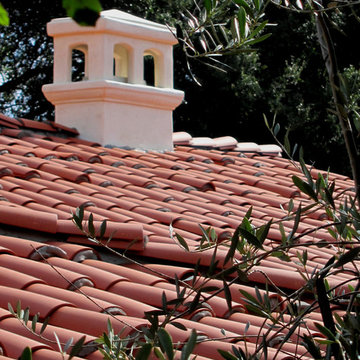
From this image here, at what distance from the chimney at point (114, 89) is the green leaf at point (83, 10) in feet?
18.5

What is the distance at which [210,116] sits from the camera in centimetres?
1673

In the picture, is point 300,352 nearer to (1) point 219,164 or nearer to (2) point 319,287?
(2) point 319,287

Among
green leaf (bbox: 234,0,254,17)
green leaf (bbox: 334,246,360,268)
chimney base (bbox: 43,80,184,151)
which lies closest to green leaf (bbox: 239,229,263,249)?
green leaf (bbox: 334,246,360,268)

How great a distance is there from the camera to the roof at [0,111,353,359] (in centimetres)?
280

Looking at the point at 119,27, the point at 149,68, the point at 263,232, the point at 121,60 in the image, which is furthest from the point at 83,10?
the point at 149,68

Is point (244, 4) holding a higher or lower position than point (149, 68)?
lower

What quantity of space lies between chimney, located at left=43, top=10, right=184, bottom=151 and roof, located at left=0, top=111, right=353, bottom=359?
A: 19cm

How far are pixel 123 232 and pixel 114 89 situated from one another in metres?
2.81

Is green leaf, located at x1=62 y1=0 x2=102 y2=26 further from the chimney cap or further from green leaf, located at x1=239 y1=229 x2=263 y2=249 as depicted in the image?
the chimney cap

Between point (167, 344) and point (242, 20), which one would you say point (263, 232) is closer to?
point (167, 344)

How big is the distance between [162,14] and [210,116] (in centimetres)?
246

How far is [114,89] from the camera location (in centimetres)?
634

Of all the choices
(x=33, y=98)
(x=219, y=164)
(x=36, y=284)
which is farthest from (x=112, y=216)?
(x=33, y=98)

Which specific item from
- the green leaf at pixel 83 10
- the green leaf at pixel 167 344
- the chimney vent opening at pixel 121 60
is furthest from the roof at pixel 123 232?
the green leaf at pixel 83 10
